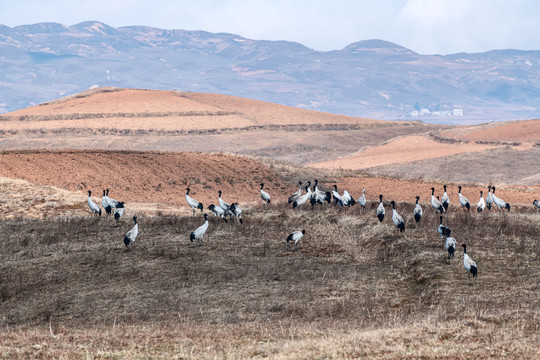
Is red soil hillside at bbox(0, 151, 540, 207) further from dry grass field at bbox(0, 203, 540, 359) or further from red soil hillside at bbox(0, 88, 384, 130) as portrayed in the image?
red soil hillside at bbox(0, 88, 384, 130)

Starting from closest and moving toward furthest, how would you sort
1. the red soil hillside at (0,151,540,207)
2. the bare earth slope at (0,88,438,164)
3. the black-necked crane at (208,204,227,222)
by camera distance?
the black-necked crane at (208,204,227,222) → the red soil hillside at (0,151,540,207) → the bare earth slope at (0,88,438,164)

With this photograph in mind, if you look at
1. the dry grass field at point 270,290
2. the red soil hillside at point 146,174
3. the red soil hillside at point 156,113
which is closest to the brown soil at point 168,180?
the red soil hillside at point 146,174

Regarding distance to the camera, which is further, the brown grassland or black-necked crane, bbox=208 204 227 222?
black-necked crane, bbox=208 204 227 222

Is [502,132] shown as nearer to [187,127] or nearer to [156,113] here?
[187,127]

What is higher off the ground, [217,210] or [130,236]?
[217,210]

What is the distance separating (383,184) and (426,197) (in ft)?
18.0

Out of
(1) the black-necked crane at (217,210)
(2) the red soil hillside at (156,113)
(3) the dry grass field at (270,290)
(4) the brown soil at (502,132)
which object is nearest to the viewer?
(3) the dry grass field at (270,290)

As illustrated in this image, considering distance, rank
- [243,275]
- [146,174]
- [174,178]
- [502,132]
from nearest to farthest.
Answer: [243,275] < [146,174] < [174,178] < [502,132]

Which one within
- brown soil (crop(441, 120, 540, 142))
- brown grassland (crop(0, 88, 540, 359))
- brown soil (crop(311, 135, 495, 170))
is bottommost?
brown soil (crop(311, 135, 495, 170))

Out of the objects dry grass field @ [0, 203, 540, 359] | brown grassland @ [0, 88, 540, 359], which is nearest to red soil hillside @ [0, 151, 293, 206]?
brown grassland @ [0, 88, 540, 359]

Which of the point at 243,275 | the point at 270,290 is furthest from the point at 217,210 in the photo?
the point at 270,290

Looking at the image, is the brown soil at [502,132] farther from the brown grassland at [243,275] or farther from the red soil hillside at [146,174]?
the red soil hillside at [146,174]

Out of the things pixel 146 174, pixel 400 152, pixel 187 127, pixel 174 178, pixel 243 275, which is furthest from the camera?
pixel 187 127

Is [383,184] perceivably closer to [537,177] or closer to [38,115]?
[537,177]
